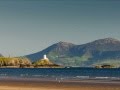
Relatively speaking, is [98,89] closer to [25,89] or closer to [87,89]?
[87,89]

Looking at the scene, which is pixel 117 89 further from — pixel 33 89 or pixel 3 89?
pixel 3 89

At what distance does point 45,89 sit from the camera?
6022 cm

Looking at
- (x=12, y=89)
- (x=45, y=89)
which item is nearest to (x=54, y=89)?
(x=45, y=89)

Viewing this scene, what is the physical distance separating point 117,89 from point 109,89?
1124mm

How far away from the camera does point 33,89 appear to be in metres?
58.8

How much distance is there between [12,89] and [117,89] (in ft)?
47.0

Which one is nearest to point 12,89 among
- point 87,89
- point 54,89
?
point 54,89

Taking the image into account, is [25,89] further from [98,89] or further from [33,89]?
[98,89]

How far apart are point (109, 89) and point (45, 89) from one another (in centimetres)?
891

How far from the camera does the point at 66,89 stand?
60.2 meters

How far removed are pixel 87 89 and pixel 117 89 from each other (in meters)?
4.20

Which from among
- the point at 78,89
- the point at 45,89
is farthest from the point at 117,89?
the point at 45,89

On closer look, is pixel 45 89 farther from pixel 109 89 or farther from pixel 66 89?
pixel 109 89

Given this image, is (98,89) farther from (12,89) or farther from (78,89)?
(12,89)
